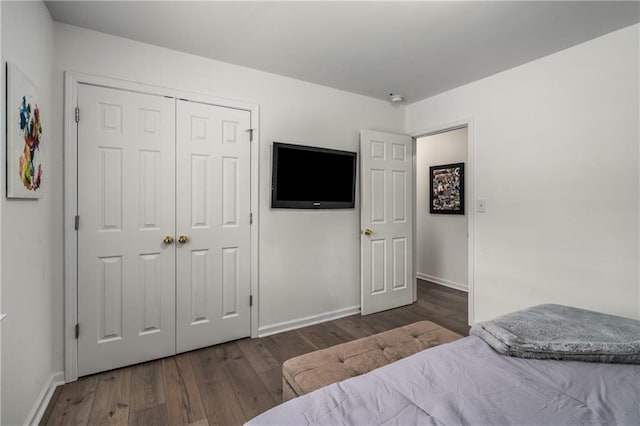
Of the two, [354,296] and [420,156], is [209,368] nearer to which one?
[354,296]

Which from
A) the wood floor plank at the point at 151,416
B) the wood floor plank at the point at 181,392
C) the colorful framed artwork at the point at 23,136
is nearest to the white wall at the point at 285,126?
the colorful framed artwork at the point at 23,136

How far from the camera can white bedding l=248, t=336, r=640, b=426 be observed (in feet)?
2.96

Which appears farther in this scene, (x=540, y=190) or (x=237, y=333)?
(x=237, y=333)

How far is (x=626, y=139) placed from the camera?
201 centimetres

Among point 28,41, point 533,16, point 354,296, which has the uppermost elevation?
point 533,16

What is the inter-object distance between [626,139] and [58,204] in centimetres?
384

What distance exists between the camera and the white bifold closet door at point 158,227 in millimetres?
2078

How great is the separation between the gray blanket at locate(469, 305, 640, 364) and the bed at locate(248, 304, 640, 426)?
0.03 metres

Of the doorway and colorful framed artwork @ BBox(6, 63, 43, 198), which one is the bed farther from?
the doorway

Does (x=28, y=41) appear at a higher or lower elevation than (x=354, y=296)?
higher

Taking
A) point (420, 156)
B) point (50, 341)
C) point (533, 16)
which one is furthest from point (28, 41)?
point (420, 156)

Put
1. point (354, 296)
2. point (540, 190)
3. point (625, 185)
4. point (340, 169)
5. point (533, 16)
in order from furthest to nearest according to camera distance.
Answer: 1. point (354, 296)
2. point (340, 169)
3. point (540, 190)
4. point (625, 185)
5. point (533, 16)

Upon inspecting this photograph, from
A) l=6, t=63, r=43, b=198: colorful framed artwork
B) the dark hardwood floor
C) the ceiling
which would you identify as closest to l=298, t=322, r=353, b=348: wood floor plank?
the dark hardwood floor

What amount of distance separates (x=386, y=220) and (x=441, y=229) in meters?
1.65
